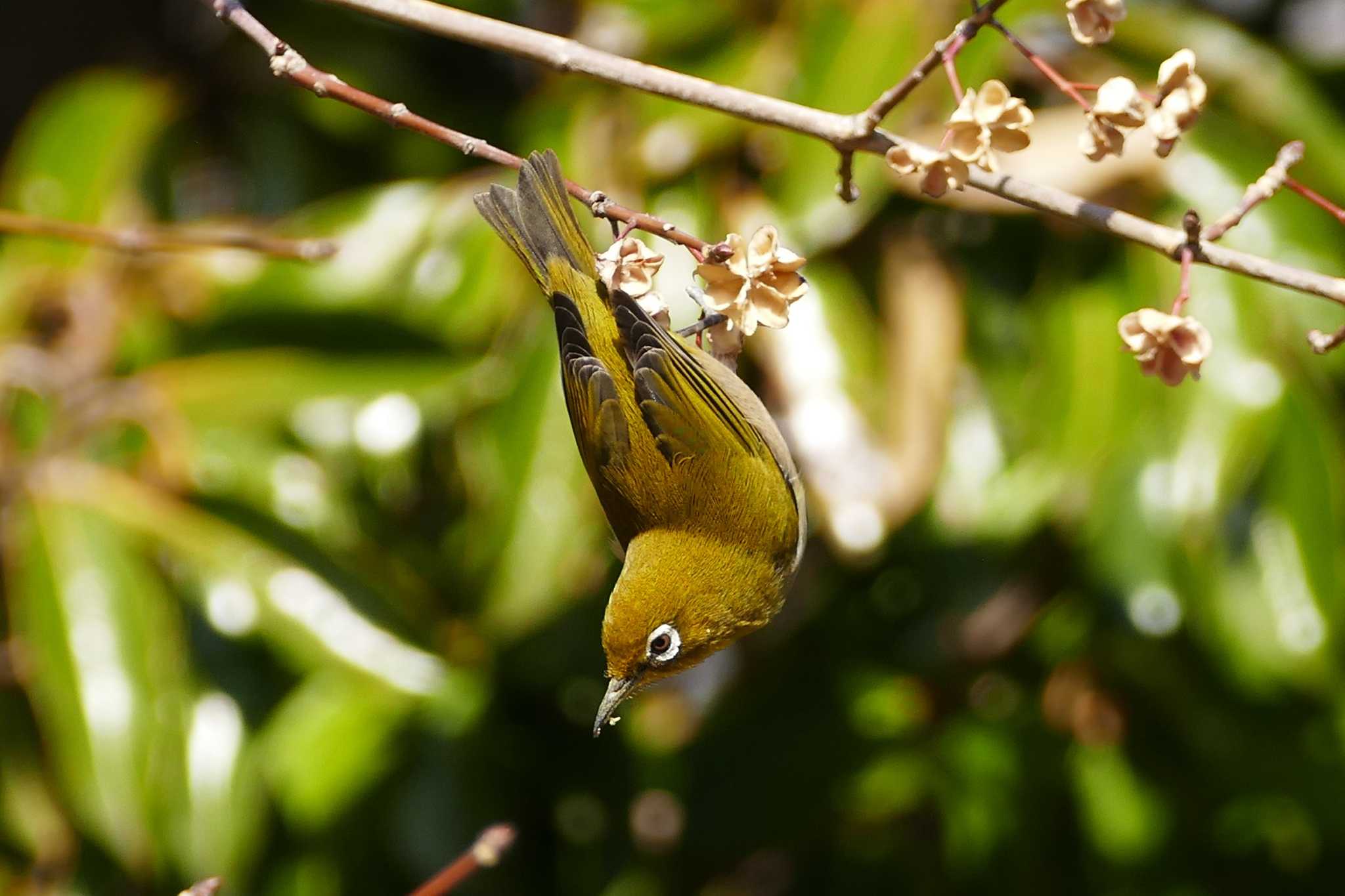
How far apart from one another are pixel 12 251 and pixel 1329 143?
261 cm

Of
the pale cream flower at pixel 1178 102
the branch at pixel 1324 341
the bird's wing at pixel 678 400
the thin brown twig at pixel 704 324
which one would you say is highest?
the thin brown twig at pixel 704 324

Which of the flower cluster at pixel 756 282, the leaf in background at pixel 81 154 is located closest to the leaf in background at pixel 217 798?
the leaf in background at pixel 81 154

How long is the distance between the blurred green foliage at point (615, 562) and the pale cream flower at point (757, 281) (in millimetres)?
1041

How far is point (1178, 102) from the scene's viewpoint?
139 cm

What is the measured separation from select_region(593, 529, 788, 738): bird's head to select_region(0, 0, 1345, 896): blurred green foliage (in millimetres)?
630

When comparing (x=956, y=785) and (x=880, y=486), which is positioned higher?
(x=880, y=486)

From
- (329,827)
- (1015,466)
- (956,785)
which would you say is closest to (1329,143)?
(1015,466)

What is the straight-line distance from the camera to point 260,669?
9.47 feet

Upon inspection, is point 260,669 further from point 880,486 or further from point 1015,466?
point 1015,466

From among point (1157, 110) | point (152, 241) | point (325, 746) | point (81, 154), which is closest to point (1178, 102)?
point (1157, 110)

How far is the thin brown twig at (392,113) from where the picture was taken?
143 cm

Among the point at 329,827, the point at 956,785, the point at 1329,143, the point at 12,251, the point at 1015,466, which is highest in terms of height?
the point at 12,251

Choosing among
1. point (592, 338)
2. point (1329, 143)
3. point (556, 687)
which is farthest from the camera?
point (556, 687)

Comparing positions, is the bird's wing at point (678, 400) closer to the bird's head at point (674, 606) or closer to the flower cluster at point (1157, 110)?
the bird's head at point (674, 606)
